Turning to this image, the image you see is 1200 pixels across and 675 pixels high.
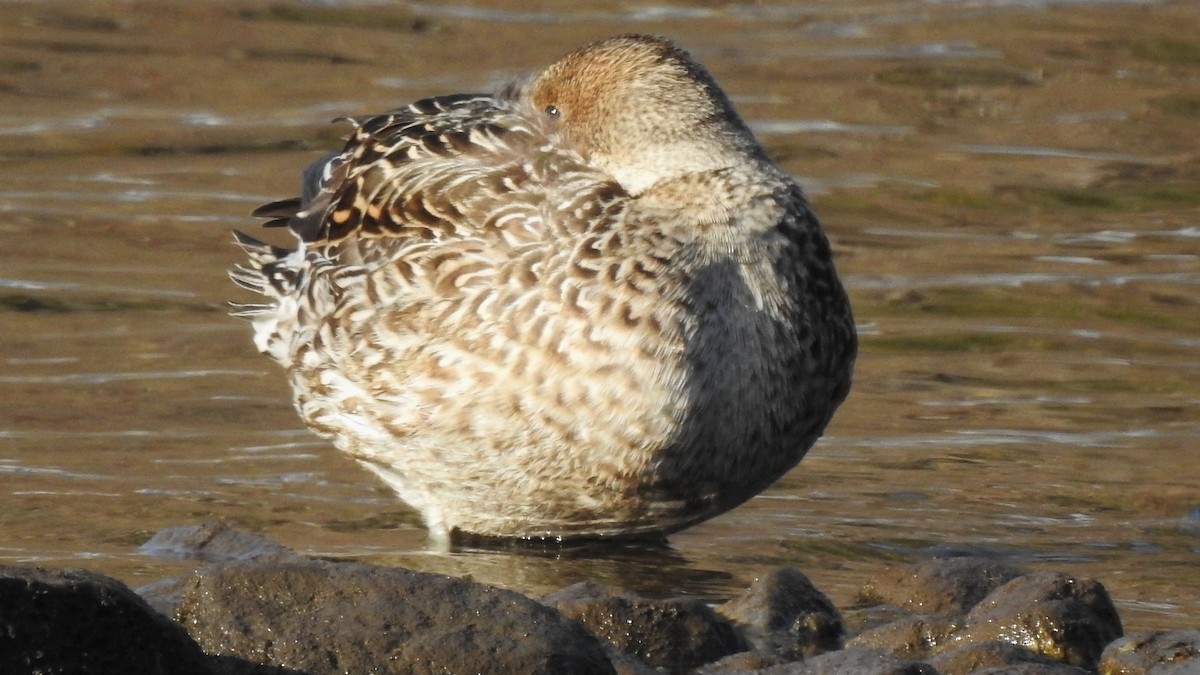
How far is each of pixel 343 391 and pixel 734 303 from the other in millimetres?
1516

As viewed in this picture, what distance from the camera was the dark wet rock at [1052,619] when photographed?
6035mm

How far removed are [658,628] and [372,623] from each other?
85 centimetres

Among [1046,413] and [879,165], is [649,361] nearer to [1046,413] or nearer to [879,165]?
[1046,413]

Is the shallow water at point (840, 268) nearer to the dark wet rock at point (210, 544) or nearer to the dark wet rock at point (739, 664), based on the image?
the dark wet rock at point (210, 544)

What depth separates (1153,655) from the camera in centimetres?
579

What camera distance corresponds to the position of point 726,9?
16500 mm

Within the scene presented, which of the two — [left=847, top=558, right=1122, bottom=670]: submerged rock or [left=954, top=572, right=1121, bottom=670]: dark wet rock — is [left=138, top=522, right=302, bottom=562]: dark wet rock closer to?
[left=847, top=558, right=1122, bottom=670]: submerged rock

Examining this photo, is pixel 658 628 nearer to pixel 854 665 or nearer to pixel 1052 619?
pixel 854 665

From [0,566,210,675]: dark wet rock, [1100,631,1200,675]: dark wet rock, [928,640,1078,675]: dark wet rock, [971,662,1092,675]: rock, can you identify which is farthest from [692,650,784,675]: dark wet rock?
A: [0,566,210,675]: dark wet rock

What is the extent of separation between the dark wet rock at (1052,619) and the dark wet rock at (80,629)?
6.97 ft

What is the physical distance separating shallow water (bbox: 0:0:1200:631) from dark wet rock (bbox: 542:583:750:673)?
1119 mm

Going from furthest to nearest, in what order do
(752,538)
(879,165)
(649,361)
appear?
(879,165) < (752,538) < (649,361)

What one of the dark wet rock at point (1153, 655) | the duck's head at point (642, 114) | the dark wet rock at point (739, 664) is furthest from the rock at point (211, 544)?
the dark wet rock at point (1153, 655)

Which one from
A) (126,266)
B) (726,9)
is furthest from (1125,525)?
(726,9)
